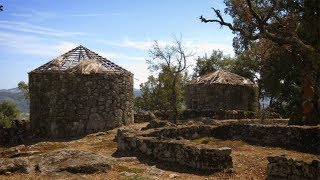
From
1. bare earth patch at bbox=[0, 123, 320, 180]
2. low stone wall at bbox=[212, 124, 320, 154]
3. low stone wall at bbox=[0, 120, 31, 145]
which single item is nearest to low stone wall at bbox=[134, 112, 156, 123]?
low stone wall at bbox=[0, 120, 31, 145]

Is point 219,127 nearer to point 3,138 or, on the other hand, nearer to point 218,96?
point 3,138

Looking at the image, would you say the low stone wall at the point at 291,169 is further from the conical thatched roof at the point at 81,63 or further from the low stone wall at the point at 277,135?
the conical thatched roof at the point at 81,63

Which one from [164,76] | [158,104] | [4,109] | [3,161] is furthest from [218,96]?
[4,109]

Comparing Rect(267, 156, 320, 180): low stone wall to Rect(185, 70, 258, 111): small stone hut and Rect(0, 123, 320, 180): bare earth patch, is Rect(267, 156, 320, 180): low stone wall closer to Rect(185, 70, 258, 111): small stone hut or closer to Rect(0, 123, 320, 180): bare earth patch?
Rect(0, 123, 320, 180): bare earth patch

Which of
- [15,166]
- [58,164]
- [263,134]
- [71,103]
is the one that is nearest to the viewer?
[15,166]

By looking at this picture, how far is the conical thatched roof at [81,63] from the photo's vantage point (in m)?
22.8

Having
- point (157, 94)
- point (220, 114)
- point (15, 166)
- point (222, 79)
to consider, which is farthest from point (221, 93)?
point (15, 166)

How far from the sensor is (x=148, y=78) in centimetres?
5819

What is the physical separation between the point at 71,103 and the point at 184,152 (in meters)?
12.5

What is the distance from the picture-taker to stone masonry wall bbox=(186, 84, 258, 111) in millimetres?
32812

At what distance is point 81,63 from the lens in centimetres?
2339

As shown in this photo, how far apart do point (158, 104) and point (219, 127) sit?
3696cm

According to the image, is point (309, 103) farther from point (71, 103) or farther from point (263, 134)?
point (71, 103)

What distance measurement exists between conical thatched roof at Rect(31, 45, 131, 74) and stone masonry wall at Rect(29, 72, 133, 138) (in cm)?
39
